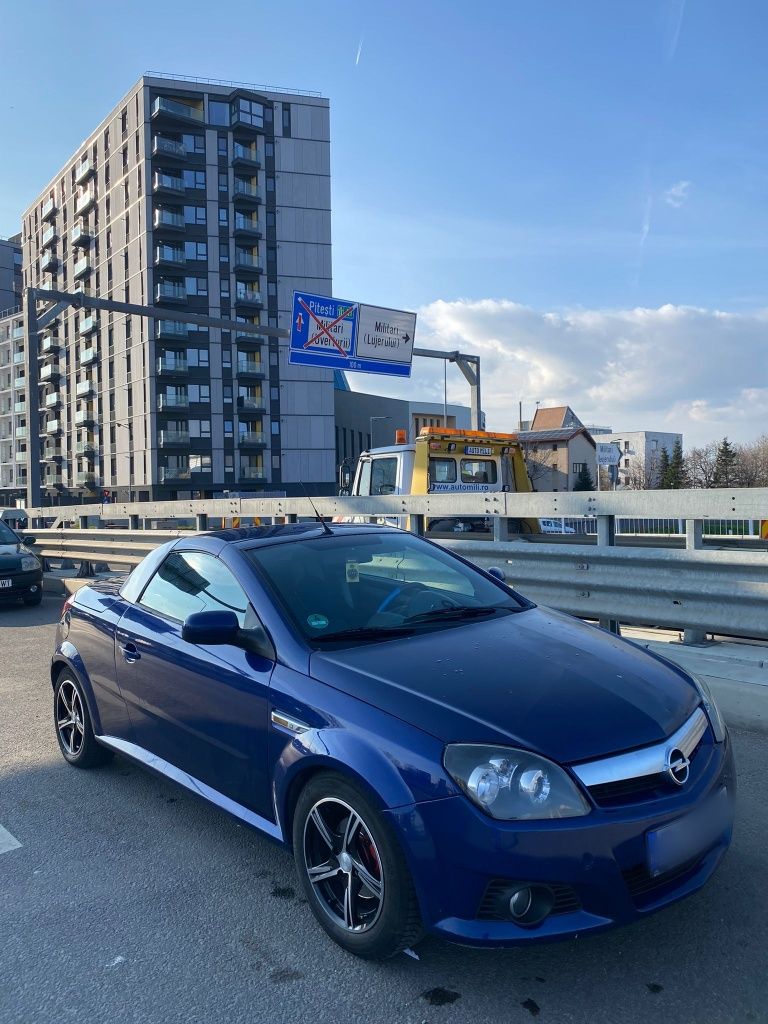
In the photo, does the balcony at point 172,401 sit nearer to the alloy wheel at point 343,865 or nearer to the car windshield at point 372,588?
the car windshield at point 372,588

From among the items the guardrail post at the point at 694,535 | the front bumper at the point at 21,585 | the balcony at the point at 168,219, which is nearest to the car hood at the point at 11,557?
the front bumper at the point at 21,585

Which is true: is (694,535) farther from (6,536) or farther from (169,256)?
(169,256)

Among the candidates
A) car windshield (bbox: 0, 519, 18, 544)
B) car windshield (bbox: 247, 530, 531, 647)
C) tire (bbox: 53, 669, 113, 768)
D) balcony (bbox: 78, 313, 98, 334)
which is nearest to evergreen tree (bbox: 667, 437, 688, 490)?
balcony (bbox: 78, 313, 98, 334)

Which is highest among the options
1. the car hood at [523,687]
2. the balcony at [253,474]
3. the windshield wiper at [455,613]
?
the balcony at [253,474]

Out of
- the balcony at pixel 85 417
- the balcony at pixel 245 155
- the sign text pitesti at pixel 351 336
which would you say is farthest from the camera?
Answer: the balcony at pixel 85 417

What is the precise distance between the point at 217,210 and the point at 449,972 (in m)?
66.5

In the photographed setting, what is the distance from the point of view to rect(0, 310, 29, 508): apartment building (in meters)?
86.2

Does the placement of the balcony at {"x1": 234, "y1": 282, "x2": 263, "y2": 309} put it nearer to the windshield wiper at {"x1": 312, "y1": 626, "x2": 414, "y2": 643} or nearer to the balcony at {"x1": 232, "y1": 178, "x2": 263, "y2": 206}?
the balcony at {"x1": 232, "y1": 178, "x2": 263, "y2": 206}

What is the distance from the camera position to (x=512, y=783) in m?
2.39

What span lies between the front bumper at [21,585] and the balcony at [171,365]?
5218 centimetres

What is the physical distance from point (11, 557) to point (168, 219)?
55.7 m

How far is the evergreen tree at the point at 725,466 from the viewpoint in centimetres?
5262

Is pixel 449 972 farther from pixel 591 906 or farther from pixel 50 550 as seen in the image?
pixel 50 550

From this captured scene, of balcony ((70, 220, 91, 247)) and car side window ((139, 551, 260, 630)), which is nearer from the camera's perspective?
car side window ((139, 551, 260, 630))
